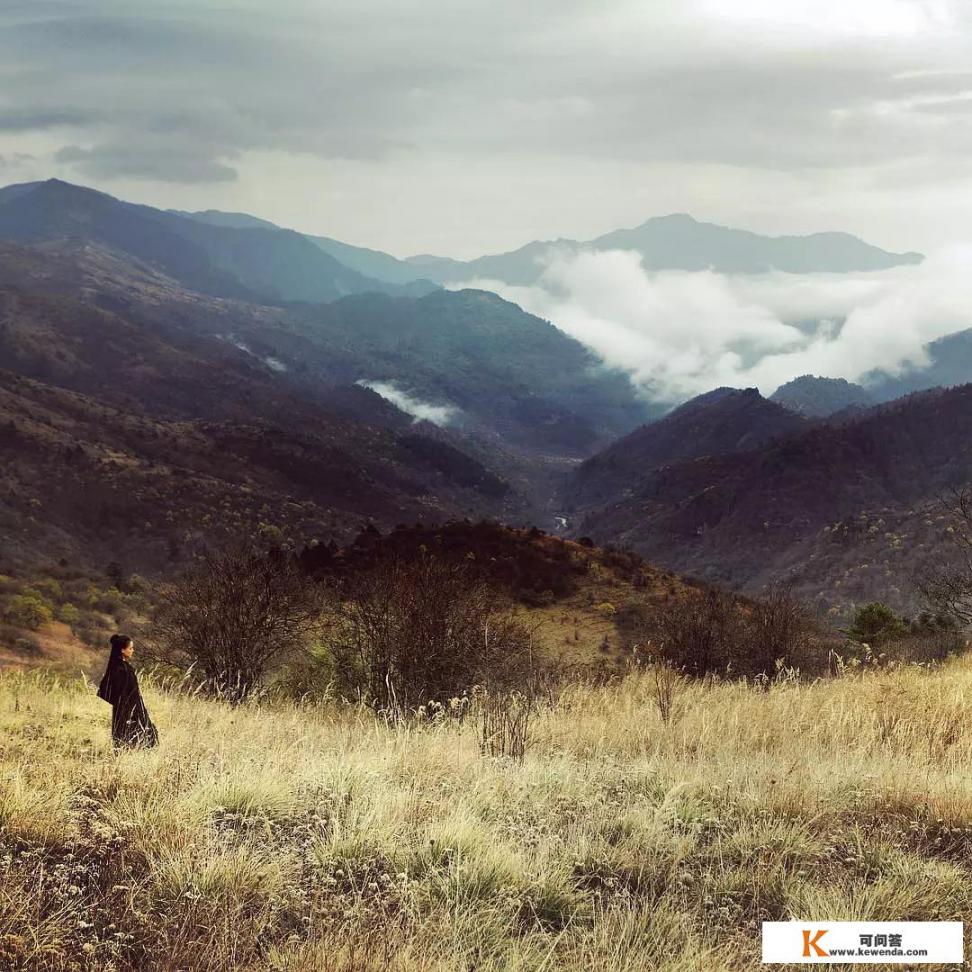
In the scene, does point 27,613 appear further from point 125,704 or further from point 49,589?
point 125,704

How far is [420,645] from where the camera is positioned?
13484mm

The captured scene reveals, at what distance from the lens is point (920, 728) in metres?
6.64

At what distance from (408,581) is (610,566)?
28.7 m

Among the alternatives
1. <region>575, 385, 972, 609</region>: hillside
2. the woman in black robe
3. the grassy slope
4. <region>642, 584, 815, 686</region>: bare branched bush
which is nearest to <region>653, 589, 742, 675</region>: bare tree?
<region>642, 584, 815, 686</region>: bare branched bush

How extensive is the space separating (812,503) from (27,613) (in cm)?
13559

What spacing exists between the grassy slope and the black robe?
0.46 metres

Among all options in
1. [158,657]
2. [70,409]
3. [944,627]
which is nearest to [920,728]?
→ [158,657]

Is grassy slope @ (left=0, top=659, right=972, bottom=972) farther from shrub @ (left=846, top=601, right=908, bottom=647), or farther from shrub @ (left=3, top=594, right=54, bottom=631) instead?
shrub @ (left=846, top=601, right=908, bottom=647)

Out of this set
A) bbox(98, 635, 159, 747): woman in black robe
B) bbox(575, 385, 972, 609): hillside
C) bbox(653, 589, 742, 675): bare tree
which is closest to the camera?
bbox(98, 635, 159, 747): woman in black robe

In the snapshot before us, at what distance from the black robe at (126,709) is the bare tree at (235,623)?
8.15 metres

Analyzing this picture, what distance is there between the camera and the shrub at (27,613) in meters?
29.8

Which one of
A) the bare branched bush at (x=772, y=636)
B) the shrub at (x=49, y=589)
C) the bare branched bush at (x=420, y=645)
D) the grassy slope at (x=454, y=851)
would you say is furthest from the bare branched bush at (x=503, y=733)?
the shrub at (x=49, y=589)

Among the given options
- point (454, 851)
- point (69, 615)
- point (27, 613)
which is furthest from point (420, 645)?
point (69, 615)

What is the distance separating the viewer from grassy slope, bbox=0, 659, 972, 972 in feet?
10.1
